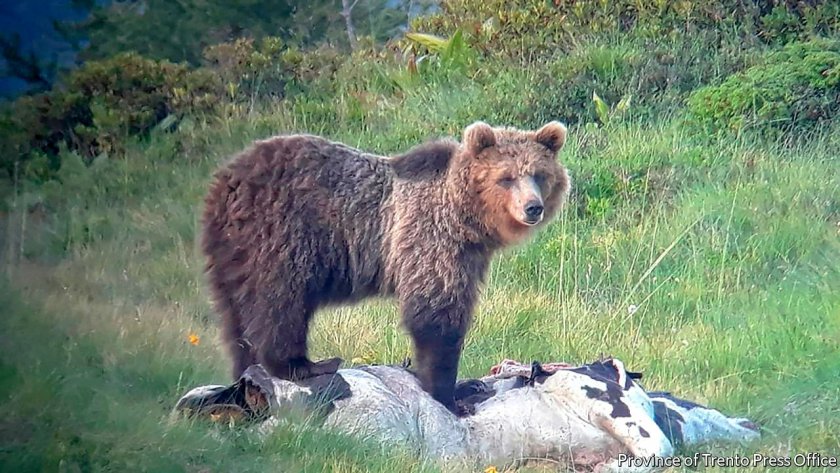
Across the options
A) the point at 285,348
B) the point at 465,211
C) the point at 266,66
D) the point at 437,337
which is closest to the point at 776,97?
the point at 266,66

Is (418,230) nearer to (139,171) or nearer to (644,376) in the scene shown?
(644,376)

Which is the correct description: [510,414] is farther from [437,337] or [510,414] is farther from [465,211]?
[465,211]

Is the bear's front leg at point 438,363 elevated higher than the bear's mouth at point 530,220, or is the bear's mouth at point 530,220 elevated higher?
the bear's mouth at point 530,220

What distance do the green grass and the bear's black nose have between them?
1.32 meters

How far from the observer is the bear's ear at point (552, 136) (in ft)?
19.2

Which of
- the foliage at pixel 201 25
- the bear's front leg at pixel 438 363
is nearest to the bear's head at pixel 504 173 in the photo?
the bear's front leg at pixel 438 363

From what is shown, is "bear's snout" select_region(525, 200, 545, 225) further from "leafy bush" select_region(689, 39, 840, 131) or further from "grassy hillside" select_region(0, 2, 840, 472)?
"leafy bush" select_region(689, 39, 840, 131)

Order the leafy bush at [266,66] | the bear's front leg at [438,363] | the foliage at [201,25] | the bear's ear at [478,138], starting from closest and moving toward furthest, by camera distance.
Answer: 1. the bear's front leg at [438,363]
2. the bear's ear at [478,138]
3. the foliage at [201,25]
4. the leafy bush at [266,66]

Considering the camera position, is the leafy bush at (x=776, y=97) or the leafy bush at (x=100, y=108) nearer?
the leafy bush at (x=100, y=108)

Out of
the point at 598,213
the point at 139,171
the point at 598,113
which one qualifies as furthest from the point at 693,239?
the point at 139,171

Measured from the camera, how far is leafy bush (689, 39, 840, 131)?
9086mm

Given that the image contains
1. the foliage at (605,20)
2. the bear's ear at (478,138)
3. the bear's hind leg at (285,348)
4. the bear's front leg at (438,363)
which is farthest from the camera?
the foliage at (605,20)

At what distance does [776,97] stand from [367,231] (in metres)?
4.62

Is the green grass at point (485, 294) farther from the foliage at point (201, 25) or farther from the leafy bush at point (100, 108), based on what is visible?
the foliage at point (201, 25)
